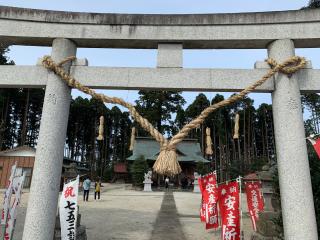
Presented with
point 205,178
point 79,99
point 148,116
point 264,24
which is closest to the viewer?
point 264,24

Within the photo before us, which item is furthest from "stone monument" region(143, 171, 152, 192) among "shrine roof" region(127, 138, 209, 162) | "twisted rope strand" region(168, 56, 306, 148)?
"twisted rope strand" region(168, 56, 306, 148)

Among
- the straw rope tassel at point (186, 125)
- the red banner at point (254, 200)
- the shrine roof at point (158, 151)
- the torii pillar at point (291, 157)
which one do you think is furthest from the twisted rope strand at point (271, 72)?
the shrine roof at point (158, 151)

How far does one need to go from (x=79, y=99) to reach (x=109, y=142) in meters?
9.52

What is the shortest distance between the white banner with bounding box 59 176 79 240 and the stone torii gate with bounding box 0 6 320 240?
61 centimetres

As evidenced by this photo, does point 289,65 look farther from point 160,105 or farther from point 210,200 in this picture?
point 160,105

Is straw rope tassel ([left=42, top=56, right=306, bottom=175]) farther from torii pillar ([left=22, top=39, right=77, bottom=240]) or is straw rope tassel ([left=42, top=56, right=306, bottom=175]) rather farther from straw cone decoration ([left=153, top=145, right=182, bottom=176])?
torii pillar ([left=22, top=39, right=77, bottom=240])

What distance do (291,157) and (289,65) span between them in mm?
1477

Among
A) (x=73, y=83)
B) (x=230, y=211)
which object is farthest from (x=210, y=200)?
(x=73, y=83)

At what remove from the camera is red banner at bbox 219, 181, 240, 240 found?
6118 millimetres

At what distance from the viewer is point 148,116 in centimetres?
4544

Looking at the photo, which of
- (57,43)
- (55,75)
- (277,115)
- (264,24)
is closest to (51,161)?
(55,75)

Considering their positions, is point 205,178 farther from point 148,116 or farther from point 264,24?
point 148,116

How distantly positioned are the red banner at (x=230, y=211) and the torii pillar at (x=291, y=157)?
1869 mm

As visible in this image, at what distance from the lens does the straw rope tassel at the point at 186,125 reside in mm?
3908
